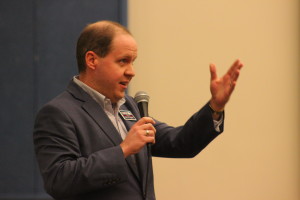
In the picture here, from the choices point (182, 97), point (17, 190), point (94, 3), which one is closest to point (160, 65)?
point (182, 97)

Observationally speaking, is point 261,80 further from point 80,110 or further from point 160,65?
point 80,110

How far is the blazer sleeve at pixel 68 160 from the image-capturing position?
142 centimetres

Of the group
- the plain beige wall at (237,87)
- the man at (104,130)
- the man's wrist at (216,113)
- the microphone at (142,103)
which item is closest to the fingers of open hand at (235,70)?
the man at (104,130)

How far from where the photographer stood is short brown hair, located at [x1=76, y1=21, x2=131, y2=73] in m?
1.64

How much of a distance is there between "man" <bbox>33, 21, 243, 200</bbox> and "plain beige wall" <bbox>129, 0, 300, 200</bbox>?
1.39 m

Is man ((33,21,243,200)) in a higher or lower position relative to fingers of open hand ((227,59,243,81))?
lower

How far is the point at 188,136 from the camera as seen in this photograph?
1.78m

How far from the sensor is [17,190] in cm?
309

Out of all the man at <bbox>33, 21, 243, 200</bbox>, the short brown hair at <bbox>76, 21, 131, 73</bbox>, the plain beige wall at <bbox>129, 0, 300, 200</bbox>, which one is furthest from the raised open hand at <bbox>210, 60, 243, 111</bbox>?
the plain beige wall at <bbox>129, 0, 300, 200</bbox>

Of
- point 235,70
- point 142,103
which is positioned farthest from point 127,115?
point 235,70

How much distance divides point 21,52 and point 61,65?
0.94ft

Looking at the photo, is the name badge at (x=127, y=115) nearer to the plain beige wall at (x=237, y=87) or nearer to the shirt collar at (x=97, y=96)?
the shirt collar at (x=97, y=96)

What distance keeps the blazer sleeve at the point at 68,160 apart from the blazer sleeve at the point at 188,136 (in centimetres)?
38

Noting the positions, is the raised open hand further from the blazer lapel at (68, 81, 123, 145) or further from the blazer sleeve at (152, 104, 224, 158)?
the blazer lapel at (68, 81, 123, 145)
